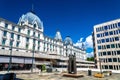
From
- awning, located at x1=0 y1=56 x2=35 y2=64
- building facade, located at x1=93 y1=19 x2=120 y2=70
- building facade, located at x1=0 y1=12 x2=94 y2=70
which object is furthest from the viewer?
building facade, located at x1=93 y1=19 x2=120 y2=70

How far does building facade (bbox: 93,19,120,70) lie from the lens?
65094 millimetres

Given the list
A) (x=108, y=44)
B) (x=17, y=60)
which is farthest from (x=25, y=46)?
(x=108, y=44)

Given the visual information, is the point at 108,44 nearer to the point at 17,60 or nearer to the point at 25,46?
the point at 25,46

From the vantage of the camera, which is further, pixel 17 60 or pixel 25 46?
pixel 25 46

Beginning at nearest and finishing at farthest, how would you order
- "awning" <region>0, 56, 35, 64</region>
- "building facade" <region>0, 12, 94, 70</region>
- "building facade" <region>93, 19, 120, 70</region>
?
"awning" <region>0, 56, 35, 64</region>
"building facade" <region>0, 12, 94, 70</region>
"building facade" <region>93, 19, 120, 70</region>

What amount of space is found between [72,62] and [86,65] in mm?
63610

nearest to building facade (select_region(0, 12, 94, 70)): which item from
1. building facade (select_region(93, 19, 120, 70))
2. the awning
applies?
the awning

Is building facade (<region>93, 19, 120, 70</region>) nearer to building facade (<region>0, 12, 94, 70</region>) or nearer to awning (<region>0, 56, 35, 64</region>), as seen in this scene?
building facade (<region>0, 12, 94, 70</region>)

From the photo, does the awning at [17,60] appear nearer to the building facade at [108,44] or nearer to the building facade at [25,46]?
the building facade at [25,46]

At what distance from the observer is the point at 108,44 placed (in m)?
68.8

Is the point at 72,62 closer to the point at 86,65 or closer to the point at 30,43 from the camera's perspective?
the point at 30,43

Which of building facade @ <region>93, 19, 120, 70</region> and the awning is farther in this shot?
building facade @ <region>93, 19, 120, 70</region>

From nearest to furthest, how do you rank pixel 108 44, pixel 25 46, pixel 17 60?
pixel 17 60, pixel 25 46, pixel 108 44

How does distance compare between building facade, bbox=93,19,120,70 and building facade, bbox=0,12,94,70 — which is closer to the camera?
building facade, bbox=0,12,94,70
